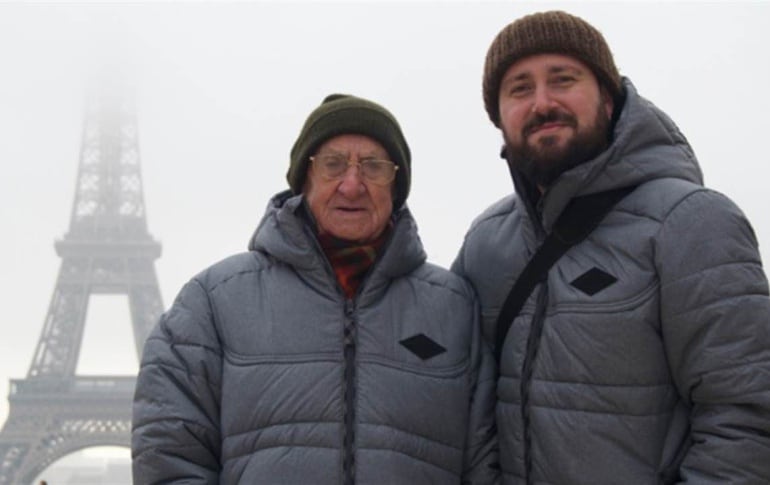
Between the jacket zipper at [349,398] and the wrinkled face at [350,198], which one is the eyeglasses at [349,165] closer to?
the wrinkled face at [350,198]

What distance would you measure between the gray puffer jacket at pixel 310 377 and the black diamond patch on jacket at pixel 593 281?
47 cm

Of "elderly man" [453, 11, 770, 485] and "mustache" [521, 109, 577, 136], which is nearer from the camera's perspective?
"elderly man" [453, 11, 770, 485]

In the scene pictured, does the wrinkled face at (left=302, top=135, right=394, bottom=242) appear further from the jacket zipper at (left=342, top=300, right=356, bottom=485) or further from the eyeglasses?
the jacket zipper at (left=342, top=300, right=356, bottom=485)

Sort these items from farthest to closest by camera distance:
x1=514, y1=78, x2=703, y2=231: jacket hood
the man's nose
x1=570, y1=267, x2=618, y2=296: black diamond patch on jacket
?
the man's nose → x1=514, y1=78, x2=703, y2=231: jacket hood → x1=570, y1=267, x2=618, y2=296: black diamond patch on jacket

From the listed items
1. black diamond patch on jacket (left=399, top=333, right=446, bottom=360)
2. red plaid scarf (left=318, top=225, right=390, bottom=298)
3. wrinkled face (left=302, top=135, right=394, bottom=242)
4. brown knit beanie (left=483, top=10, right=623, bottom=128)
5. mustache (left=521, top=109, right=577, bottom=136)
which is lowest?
black diamond patch on jacket (left=399, top=333, right=446, bottom=360)

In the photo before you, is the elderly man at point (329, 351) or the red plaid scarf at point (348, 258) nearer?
the elderly man at point (329, 351)

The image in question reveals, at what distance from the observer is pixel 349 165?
343 cm

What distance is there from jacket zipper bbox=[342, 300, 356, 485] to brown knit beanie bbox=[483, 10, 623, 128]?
35.5 inches

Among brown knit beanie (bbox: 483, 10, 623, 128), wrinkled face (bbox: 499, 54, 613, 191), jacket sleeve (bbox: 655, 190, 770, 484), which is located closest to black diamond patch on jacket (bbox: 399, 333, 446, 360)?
wrinkled face (bbox: 499, 54, 613, 191)

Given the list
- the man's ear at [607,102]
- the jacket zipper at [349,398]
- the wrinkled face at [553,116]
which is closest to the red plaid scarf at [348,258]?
the jacket zipper at [349,398]

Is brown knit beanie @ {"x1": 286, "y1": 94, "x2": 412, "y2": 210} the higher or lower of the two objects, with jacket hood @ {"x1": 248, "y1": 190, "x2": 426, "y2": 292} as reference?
higher

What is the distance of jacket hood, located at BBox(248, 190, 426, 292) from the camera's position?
3.34 meters

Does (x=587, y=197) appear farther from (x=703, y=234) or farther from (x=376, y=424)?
(x=376, y=424)

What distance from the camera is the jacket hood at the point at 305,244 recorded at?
334cm
